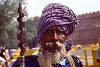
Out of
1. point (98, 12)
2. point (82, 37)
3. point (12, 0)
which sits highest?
point (12, 0)

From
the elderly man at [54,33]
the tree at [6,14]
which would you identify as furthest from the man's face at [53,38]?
the tree at [6,14]

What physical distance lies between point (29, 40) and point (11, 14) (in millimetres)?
11404

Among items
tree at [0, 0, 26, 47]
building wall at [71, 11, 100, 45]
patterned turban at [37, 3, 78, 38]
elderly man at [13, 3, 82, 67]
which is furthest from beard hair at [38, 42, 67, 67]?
building wall at [71, 11, 100, 45]

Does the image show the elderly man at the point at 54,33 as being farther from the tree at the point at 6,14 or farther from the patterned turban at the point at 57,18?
the tree at the point at 6,14

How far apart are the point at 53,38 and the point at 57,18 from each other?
7.0 inches

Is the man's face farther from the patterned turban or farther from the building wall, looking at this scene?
the building wall

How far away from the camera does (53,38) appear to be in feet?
8.48

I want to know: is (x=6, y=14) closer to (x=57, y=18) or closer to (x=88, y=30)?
(x=88, y=30)

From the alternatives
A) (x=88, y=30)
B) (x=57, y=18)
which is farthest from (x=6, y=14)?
(x=57, y=18)

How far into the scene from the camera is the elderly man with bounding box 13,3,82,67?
8.56 feet

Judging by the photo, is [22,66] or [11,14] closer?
[22,66]

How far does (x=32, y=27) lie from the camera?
55.7 meters

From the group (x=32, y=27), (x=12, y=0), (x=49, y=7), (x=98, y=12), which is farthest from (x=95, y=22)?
(x=49, y=7)

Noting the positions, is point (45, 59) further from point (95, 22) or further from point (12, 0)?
point (95, 22)
